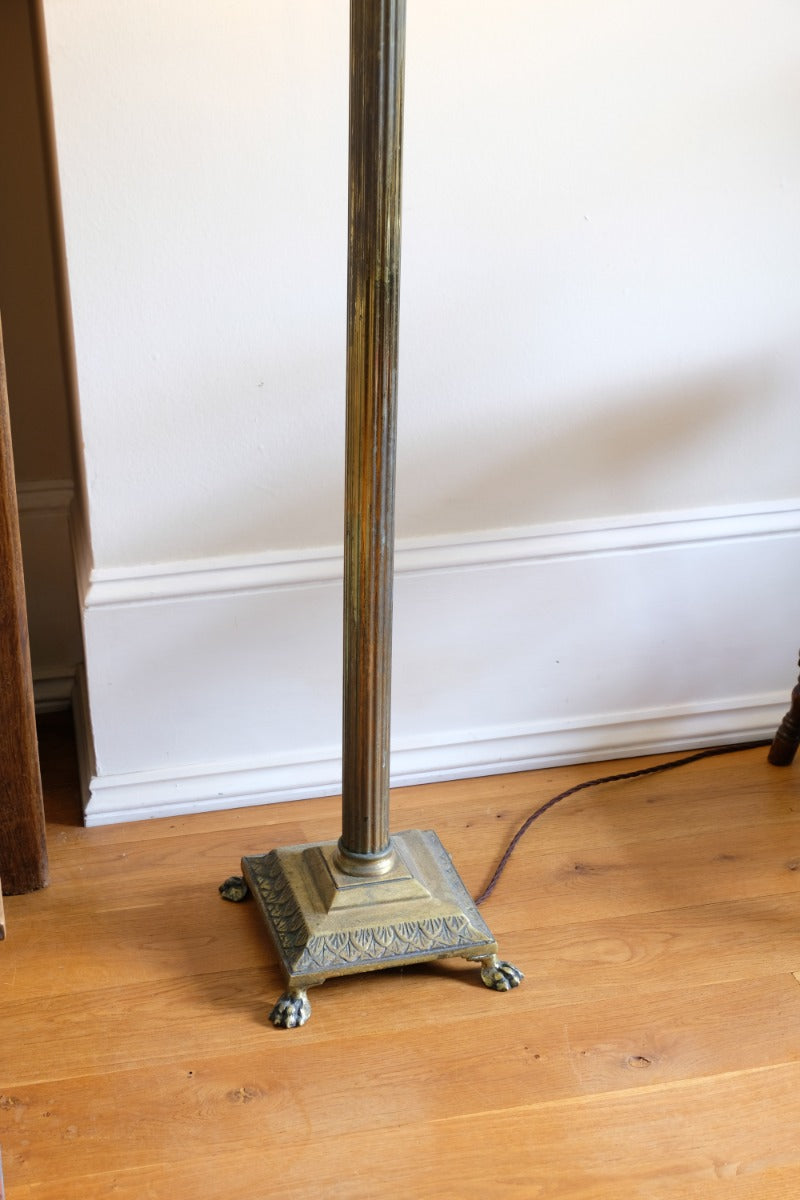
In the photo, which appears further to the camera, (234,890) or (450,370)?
(450,370)

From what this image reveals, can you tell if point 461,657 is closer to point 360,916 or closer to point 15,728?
point 360,916

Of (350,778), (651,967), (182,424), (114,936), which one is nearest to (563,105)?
(182,424)

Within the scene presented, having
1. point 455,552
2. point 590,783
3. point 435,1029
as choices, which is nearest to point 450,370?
point 455,552

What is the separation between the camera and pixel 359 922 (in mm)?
1519

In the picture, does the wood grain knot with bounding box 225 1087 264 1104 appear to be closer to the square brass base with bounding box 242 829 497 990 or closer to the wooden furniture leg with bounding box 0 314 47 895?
the square brass base with bounding box 242 829 497 990

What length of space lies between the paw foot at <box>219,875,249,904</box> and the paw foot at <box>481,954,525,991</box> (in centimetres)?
34

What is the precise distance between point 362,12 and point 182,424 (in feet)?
2.08

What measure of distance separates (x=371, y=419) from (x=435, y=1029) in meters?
0.70

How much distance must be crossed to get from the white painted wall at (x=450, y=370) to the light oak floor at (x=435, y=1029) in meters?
0.19

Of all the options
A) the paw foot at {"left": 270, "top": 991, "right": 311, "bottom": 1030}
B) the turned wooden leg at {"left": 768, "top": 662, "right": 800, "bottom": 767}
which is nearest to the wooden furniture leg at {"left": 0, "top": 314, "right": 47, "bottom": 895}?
the paw foot at {"left": 270, "top": 991, "right": 311, "bottom": 1030}

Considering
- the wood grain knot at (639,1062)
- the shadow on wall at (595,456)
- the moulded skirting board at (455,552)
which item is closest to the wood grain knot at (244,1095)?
the wood grain knot at (639,1062)

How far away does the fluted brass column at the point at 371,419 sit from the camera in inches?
49.9

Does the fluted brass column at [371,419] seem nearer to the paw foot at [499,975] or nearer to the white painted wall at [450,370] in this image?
the paw foot at [499,975]

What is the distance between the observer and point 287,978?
1482 millimetres
